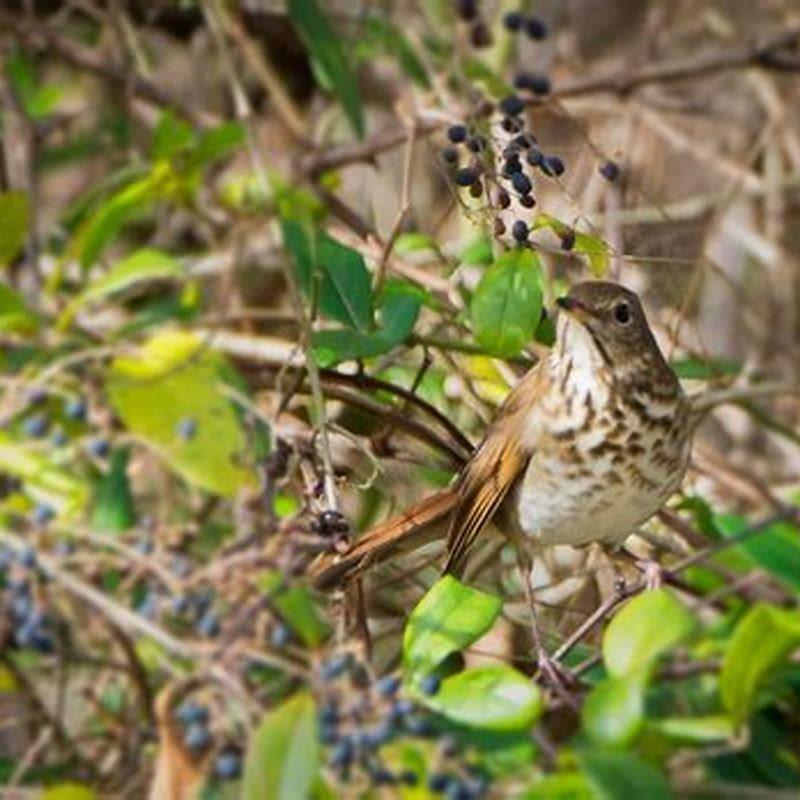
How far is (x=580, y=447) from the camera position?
2.82 meters

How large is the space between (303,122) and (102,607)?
238cm

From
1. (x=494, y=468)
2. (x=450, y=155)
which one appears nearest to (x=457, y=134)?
(x=450, y=155)

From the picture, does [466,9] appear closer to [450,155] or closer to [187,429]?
[187,429]

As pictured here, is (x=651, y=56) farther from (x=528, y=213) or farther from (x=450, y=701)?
(x=450, y=701)

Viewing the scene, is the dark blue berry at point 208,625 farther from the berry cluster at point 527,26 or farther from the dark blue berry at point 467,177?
the berry cluster at point 527,26

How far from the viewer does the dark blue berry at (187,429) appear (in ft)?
11.0

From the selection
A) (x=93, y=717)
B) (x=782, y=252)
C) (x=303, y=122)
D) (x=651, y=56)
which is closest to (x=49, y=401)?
(x=93, y=717)

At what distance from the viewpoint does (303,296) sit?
2814 millimetres

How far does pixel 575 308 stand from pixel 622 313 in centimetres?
9

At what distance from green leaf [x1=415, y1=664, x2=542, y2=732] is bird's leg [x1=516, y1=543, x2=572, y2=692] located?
0.38ft

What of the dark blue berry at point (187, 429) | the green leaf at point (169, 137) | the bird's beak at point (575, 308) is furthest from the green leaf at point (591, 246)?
the green leaf at point (169, 137)

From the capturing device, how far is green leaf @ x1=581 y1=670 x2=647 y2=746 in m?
1.80

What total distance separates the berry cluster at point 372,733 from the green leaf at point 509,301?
0.73 m

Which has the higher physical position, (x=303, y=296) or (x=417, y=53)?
(x=417, y=53)
